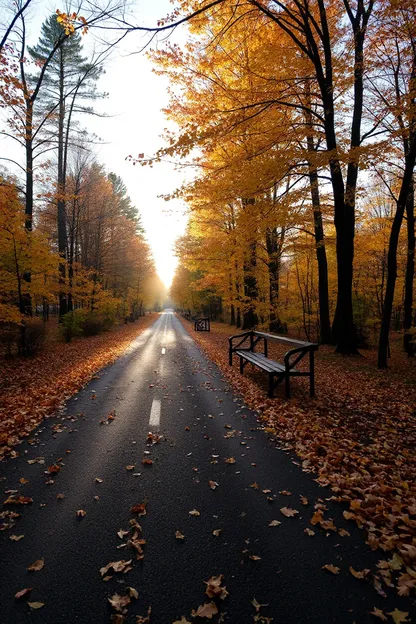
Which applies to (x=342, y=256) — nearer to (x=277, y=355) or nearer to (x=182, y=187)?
(x=277, y=355)

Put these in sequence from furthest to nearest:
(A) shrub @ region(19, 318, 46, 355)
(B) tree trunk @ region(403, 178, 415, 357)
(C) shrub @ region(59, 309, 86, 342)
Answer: (C) shrub @ region(59, 309, 86, 342)
(B) tree trunk @ region(403, 178, 415, 357)
(A) shrub @ region(19, 318, 46, 355)

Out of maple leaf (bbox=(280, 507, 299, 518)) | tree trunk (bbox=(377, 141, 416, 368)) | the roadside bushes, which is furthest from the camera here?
the roadside bushes

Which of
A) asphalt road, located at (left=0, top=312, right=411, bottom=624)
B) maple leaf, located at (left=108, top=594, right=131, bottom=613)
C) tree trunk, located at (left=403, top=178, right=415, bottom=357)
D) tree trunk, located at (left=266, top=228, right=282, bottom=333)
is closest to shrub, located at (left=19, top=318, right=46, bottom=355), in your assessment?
asphalt road, located at (left=0, top=312, right=411, bottom=624)

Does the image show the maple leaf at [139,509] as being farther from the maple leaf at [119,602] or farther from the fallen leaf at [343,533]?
the fallen leaf at [343,533]

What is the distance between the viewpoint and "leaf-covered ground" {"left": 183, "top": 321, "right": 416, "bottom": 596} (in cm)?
281

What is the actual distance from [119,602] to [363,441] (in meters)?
4.03

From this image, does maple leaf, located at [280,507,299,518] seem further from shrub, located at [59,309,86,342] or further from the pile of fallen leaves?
shrub, located at [59,309,86,342]

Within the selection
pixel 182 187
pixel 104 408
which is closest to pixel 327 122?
pixel 182 187

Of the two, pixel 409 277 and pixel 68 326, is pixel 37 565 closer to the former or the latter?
pixel 68 326

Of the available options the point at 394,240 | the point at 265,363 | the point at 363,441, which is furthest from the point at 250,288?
the point at 363,441

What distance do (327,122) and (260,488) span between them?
11.4 metres

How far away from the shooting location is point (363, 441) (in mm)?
4730

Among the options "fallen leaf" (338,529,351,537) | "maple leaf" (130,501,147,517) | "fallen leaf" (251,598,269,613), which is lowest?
"fallen leaf" (338,529,351,537)

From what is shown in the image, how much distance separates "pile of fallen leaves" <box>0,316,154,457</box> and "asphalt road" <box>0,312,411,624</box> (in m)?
0.49
